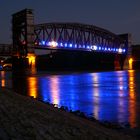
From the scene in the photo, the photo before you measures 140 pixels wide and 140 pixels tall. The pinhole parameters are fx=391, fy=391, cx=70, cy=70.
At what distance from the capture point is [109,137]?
13.5 m

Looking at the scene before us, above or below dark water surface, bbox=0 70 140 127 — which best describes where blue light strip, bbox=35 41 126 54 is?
above

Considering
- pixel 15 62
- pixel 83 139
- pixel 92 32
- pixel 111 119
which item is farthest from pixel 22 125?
pixel 92 32

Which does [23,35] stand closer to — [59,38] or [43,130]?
[59,38]

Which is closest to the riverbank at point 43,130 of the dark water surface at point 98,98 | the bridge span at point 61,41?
the dark water surface at point 98,98

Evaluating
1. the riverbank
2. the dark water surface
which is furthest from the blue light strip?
the riverbank

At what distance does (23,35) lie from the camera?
12731 cm

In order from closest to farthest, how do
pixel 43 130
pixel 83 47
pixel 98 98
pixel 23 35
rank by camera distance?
pixel 43 130 < pixel 98 98 < pixel 23 35 < pixel 83 47

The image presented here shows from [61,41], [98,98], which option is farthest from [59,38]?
[98,98]

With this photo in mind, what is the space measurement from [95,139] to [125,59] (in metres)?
177

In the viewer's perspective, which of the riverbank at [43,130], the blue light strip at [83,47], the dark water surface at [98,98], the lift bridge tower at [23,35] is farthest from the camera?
the blue light strip at [83,47]

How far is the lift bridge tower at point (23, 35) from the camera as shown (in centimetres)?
11869

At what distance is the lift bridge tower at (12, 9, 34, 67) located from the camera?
119 metres

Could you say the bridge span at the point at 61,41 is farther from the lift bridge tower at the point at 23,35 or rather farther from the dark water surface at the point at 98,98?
the dark water surface at the point at 98,98

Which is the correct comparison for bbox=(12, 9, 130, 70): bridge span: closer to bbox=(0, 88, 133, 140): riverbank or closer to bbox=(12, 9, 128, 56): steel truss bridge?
bbox=(12, 9, 128, 56): steel truss bridge
